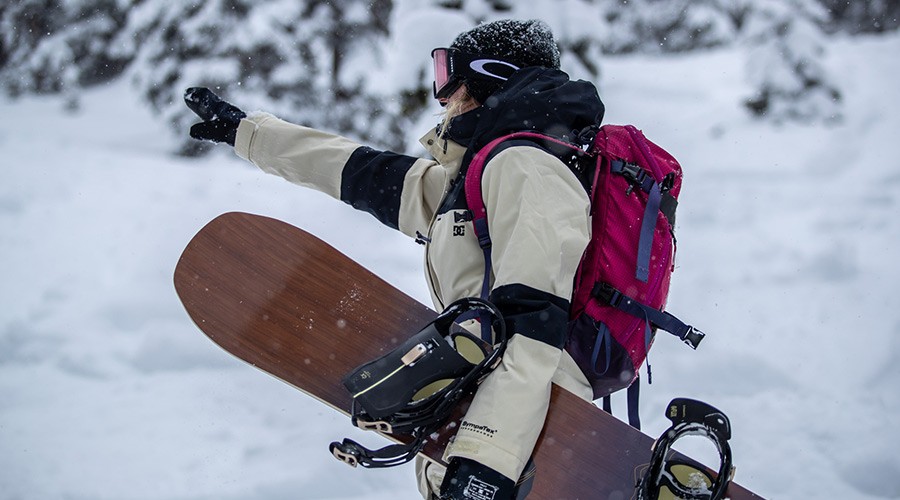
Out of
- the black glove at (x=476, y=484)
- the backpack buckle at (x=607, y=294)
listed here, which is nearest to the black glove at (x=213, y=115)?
the backpack buckle at (x=607, y=294)

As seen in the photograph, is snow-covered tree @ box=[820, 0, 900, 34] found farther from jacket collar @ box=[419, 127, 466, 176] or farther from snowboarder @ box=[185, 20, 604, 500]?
jacket collar @ box=[419, 127, 466, 176]

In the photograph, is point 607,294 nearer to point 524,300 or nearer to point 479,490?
point 524,300

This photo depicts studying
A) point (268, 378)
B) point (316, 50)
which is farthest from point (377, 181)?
point (316, 50)

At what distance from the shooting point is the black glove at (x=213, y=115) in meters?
2.63

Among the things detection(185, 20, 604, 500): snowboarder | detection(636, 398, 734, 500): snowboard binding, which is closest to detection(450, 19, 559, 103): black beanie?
detection(185, 20, 604, 500): snowboarder

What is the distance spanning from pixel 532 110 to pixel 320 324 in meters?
0.93

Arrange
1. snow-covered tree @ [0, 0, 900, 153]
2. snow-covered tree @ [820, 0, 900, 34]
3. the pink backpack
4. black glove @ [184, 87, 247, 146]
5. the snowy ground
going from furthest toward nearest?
snow-covered tree @ [820, 0, 900, 34], snow-covered tree @ [0, 0, 900, 153], the snowy ground, black glove @ [184, 87, 247, 146], the pink backpack

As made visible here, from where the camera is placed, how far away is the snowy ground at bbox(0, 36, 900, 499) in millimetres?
3684

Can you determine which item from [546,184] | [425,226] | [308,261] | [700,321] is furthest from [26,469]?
[700,321]

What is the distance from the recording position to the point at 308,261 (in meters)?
2.43

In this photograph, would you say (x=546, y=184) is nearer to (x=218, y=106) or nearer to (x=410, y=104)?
(x=218, y=106)

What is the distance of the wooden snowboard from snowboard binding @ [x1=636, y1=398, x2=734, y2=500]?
0.24 meters

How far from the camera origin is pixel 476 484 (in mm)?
1663

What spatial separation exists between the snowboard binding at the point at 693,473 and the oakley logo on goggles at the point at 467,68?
1.06 meters
